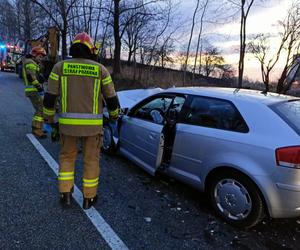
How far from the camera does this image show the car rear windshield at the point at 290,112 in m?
3.30

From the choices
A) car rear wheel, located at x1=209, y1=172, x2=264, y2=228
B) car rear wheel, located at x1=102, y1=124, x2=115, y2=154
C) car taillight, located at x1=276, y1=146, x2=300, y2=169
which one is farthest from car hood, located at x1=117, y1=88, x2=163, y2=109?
A: car taillight, located at x1=276, y1=146, x2=300, y2=169

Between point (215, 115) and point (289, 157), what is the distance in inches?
41.2

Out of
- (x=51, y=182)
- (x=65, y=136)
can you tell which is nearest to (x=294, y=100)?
(x=65, y=136)

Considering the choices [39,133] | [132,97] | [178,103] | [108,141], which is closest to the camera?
[178,103]

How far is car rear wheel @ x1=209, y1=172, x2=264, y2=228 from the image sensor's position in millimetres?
3342

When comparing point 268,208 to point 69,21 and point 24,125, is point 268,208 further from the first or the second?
point 69,21

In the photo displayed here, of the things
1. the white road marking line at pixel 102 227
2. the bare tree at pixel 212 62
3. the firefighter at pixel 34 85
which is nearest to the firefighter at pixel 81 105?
the white road marking line at pixel 102 227

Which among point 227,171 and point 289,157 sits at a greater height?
point 289,157

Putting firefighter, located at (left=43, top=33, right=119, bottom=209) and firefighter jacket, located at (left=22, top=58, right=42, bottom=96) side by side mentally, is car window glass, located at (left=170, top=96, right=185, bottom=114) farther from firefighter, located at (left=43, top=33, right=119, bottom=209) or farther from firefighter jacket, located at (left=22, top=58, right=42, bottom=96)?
firefighter jacket, located at (left=22, top=58, right=42, bottom=96)

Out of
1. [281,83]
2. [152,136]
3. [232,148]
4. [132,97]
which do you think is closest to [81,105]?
[152,136]

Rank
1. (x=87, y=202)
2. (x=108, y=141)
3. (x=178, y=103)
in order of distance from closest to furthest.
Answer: (x=87, y=202) → (x=178, y=103) → (x=108, y=141)

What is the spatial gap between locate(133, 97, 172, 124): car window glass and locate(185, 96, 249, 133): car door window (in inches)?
21.3

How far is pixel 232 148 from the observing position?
3.46 metres

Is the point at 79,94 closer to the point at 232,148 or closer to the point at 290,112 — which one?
the point at 232,148
